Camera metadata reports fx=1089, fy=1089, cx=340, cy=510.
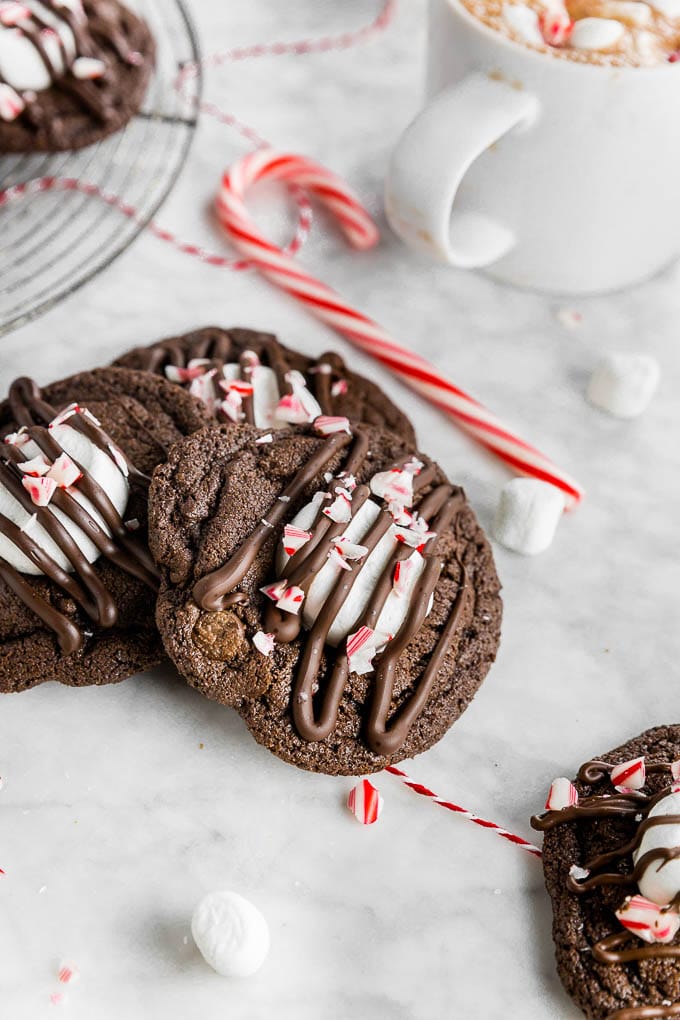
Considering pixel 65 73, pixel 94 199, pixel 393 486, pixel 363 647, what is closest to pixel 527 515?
pixel 393 486

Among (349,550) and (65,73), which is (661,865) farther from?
(65,73)

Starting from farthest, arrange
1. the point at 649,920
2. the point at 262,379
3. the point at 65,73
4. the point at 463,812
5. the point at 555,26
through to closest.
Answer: the point at 65,73 → the point at 262,379 → the point at 555,26 → the point at 463,812 → the point at 649,920

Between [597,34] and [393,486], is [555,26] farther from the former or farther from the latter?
[393,486]

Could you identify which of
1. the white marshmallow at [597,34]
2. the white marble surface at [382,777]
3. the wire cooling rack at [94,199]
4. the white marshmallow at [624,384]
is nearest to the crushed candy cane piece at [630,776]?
the white marble surface at [382,777]

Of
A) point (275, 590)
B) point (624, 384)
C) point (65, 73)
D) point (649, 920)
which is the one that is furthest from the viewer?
point (65, 73)

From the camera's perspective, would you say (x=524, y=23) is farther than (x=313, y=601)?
Yes

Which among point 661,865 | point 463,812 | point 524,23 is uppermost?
point 524,23

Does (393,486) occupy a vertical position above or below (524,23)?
below

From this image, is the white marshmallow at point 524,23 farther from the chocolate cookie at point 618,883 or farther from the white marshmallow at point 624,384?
the chocolate cookie at point 618,883

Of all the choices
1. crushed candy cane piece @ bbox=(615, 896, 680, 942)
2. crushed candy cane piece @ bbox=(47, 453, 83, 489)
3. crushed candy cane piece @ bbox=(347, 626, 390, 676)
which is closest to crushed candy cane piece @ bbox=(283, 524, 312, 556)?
crushed candy cane piece @ bbox=(347, 626, 390, 676)
